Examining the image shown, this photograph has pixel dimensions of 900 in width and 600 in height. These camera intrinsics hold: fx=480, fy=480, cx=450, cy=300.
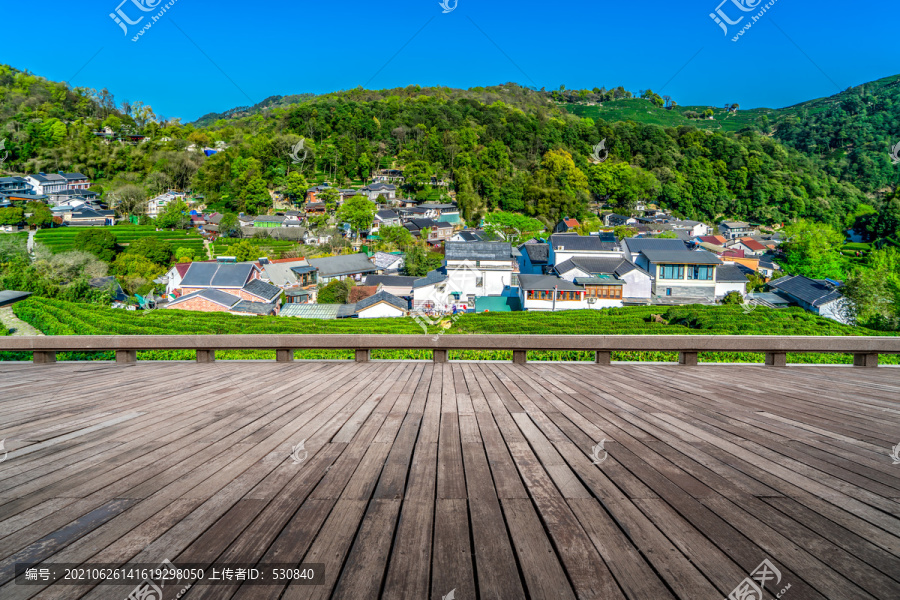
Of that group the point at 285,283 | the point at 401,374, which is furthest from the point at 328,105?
the point at 401,374

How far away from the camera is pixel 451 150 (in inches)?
2881

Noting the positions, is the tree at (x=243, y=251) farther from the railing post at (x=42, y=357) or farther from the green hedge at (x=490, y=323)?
the railing post at (x=42, y=357)

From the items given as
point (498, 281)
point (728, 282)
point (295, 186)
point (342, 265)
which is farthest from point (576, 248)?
point (295, 186)

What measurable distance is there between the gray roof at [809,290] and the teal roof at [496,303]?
13.8m

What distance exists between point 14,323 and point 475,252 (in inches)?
799

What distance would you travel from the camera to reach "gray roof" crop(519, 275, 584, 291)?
2316 centimetres

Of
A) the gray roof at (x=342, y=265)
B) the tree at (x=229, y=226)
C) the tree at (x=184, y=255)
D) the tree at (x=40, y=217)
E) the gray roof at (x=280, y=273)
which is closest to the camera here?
the gray roof at (x=280, y=273)

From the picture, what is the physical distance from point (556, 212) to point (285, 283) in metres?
40.5

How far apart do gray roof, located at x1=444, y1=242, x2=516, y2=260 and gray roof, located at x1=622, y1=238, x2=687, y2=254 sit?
9.21 m

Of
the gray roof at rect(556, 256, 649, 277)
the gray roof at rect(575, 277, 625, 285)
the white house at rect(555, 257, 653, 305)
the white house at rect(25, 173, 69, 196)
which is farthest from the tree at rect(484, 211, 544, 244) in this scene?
the white house at rect(25, 173, 69, 196)

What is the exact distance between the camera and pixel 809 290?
24.8 meters

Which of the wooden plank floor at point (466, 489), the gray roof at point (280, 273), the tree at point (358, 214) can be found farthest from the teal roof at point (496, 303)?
the tree at point (358, 214)

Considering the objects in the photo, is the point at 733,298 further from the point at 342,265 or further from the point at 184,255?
the point at 184,255

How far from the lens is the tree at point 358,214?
50.0m
